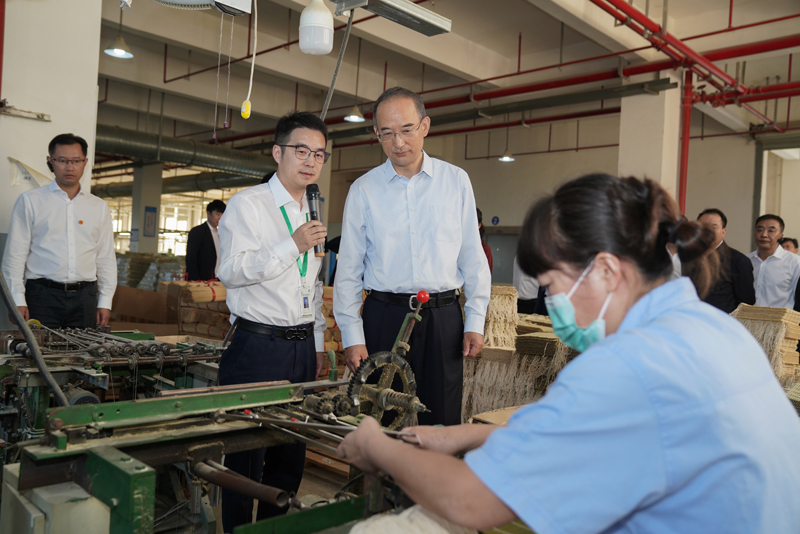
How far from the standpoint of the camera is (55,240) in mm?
3043

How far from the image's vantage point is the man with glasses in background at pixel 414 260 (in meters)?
2.12

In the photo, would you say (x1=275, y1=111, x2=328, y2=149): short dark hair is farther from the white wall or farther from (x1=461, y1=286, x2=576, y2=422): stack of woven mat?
(x1=461, y1=286, x2=576, y2=422): stack of woven mat

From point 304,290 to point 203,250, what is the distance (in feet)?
12.8

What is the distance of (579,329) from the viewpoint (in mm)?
930

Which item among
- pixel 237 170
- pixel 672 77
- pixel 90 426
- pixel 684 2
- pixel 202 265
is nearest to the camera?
pixel 90 426

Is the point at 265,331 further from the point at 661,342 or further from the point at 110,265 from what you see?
the point at 110,265

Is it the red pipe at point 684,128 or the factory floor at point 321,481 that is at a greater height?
the red pipe at point 684,128

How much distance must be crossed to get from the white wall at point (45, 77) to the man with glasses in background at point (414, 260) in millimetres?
2064

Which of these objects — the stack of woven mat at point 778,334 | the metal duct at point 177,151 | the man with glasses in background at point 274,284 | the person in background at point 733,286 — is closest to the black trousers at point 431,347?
the man with glasses in background at point 274,284

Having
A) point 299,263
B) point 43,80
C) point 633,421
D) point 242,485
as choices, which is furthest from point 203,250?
point 633,421

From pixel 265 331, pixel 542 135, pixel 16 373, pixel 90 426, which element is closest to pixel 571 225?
pixel 90 426

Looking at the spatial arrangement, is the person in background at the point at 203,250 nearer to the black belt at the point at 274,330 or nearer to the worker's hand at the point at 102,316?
the worker's hand at the point at 102,316

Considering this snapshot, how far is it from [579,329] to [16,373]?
1811 mm

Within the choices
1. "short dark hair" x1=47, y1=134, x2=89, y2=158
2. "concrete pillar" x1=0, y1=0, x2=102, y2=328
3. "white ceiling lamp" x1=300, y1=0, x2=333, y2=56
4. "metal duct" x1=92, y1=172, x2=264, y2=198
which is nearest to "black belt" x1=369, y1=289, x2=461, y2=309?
"white ceiling lamp" x1=300, y1=0, x2=333, y2=56
